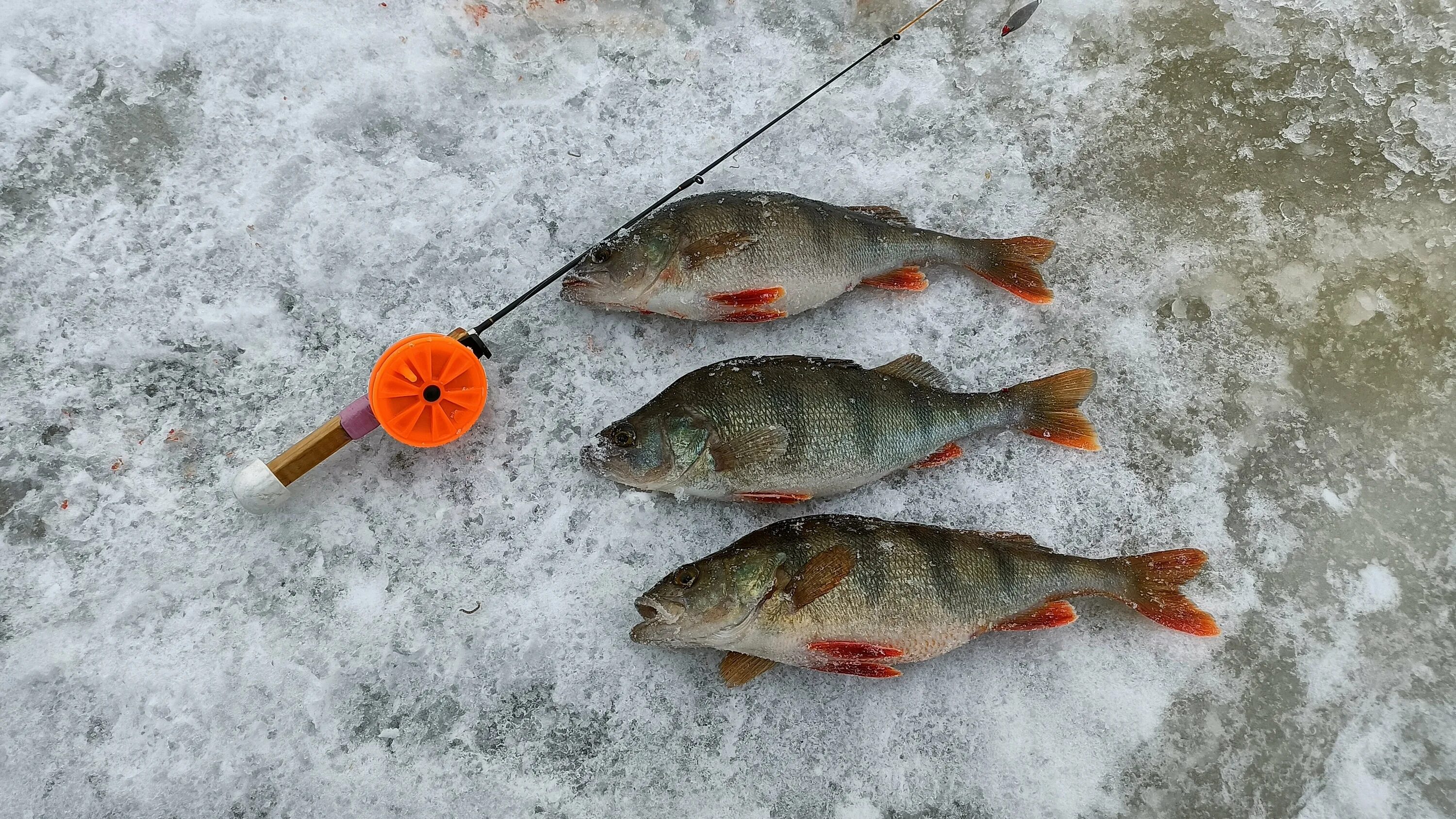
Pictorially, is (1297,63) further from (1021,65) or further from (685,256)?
(685,256)

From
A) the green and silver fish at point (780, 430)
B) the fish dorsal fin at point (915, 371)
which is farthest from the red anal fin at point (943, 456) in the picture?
the fish dorsal fin at point (915, 371)

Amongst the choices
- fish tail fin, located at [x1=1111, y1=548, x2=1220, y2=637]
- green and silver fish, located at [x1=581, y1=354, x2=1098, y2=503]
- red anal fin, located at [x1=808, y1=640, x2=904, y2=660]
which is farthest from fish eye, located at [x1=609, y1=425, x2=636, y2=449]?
fish tail fin, located at [x1=1111, y1=548, x2=1220, y2=637]

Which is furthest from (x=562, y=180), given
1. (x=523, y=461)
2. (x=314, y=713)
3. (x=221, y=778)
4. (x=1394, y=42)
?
(x=1394, y=42)

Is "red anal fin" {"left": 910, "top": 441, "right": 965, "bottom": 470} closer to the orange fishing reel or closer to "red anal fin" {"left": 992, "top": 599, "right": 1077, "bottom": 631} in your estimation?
"red anal fin" {"left": 992, "top": 599, "right": 1077, "bottom": 631}

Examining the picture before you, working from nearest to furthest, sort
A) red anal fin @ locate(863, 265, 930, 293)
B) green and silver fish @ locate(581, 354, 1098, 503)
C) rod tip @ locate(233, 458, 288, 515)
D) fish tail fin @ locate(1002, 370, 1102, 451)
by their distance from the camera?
rod tip @ locate(233, 458, 288, 515)
green and silver fish @ locate(581, 354, 1098, 503)
fish tail fin @ locate(1002, 370, 1102, 451)
red anal fin @ locate(863, 265, 930, 293)

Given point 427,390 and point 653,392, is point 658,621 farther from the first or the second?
point 427,390

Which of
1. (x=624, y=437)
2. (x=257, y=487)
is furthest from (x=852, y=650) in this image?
(x=257, y=487)
